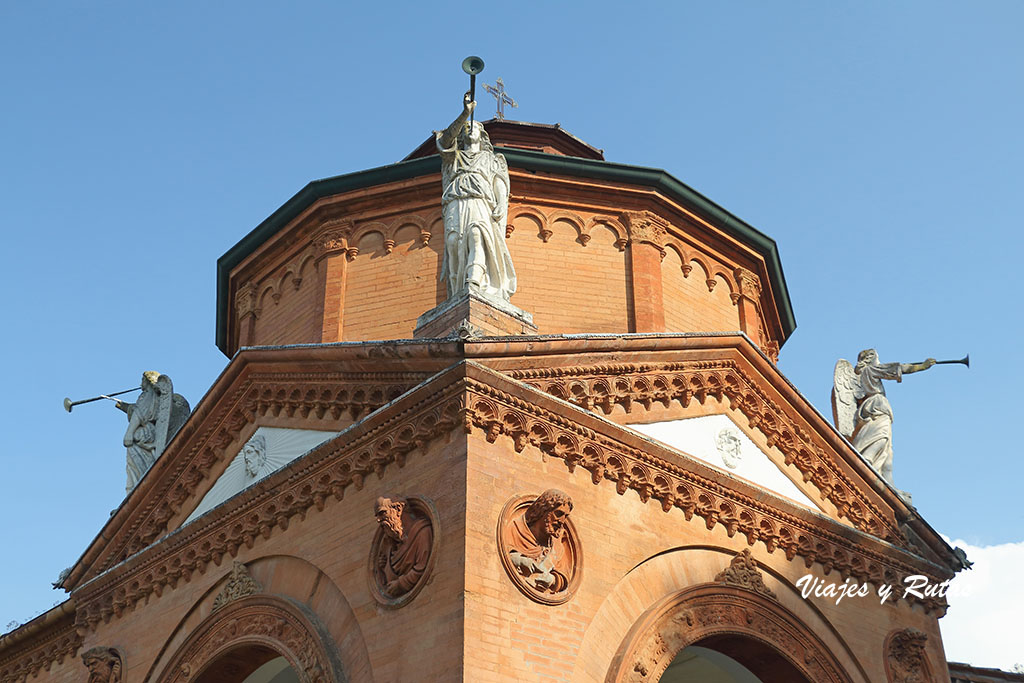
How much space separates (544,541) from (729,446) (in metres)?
3.39

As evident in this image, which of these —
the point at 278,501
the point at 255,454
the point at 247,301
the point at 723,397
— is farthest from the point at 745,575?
the point at 247,301

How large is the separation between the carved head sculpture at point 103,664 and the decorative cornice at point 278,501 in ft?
1.64

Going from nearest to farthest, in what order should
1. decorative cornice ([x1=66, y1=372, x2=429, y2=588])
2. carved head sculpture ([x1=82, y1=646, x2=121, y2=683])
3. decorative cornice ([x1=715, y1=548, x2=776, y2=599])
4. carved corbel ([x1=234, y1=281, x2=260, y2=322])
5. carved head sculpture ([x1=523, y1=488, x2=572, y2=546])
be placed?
1. carved head sculpture ([x1=523, y1=488, x2=572, y2=546])
2. decorative cornice ([x1=66, y1=372, x2=429, y2=588])
3. decorative cornice ([x1=715, y1=548, x2=776, y2=599])
4. carved head sculpture ([x1=82, y1=646, x2=121, y2=683])
5. carved corbel ([x1=234, y1=281, x2=260, y2=322])

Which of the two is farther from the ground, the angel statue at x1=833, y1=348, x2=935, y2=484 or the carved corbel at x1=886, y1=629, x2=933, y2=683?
the angel statue at x1=833, y1=348, x2=935, y2=484

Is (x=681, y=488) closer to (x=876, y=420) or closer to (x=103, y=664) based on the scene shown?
(x=876, y=420)

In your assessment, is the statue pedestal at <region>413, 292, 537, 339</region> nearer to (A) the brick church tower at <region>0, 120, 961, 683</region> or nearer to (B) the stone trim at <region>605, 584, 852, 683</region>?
(A) the brick church tower at <region>0, 120, 961, 683</region>

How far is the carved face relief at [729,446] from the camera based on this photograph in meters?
13.9

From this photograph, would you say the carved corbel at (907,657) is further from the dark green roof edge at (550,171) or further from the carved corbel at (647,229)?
the dark green roof edge at (550,171)

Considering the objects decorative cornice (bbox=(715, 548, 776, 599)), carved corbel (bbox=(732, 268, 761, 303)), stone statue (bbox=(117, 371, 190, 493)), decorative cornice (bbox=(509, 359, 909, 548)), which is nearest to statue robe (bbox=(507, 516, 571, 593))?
decorative cornice (bbox=(509, 359, 909, 548))

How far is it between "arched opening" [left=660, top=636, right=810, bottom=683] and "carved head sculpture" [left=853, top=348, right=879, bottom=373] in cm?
469

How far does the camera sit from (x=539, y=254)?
58.0 feet

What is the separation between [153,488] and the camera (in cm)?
1516

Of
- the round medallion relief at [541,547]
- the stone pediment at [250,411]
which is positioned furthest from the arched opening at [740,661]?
the stone pediment at [250,411]

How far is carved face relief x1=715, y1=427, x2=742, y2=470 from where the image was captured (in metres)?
13.9
